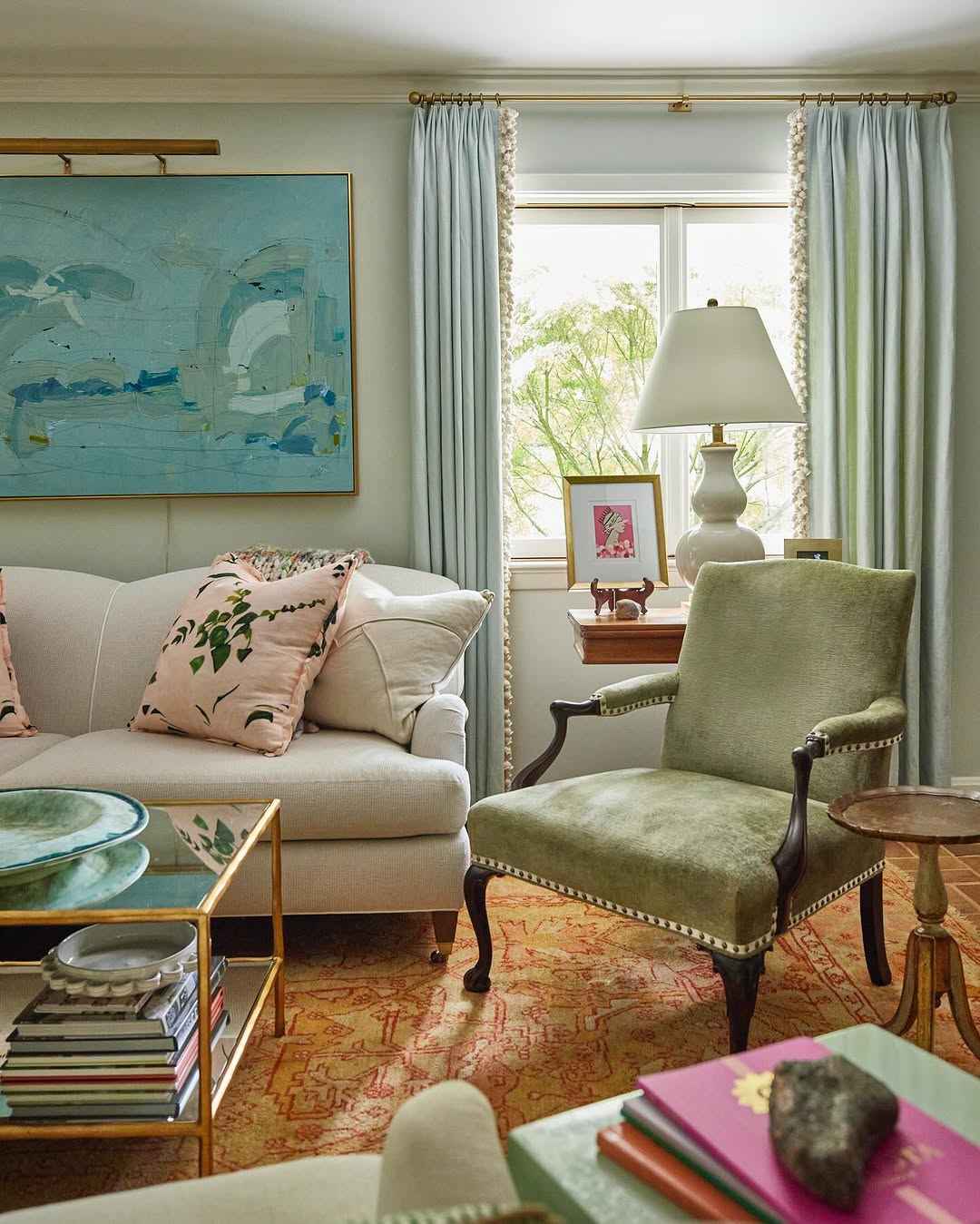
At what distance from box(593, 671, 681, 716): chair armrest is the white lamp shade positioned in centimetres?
79

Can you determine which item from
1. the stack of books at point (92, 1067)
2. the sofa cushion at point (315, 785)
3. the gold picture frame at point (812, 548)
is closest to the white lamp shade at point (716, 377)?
the gold picture frame at point (812, 548)

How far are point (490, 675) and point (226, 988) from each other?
1.71 metres

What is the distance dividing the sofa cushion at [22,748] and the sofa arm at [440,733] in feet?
3.28

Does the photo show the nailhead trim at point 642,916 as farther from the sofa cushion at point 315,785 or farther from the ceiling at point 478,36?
the ceiling at point 478,36

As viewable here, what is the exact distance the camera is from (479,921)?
7.61 feet

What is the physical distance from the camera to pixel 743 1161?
0.86m

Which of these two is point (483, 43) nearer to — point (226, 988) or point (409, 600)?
point (409, 600)

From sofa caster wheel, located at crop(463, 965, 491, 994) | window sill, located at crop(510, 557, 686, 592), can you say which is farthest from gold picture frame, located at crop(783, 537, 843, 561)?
sofa caster wheel, located at crop(463, 965, 491, 994)

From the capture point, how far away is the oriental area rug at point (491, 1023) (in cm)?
176

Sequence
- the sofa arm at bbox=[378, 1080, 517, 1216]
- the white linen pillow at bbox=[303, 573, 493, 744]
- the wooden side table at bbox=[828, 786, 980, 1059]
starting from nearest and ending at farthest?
the sofa arm at bbox=[378, 1080, 517, 1216] → the wooden side table at bbox=[828, 786, 980, 1059] → the white linen pillow at bbox=[303, 573, 493, 744]

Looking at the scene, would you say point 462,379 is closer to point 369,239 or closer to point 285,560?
point 369,239

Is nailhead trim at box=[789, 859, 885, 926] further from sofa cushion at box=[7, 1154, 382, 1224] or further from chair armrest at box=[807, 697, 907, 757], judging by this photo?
sofa cushion at box=[7, 1154, 382, 1224]

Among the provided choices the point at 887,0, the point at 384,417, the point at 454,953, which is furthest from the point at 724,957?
the point at 887,0

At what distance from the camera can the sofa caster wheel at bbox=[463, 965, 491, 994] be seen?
2.33 meters
